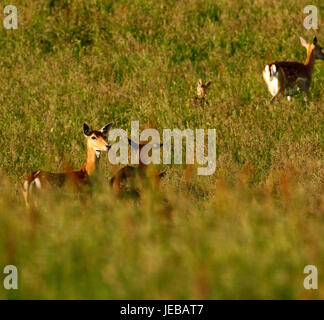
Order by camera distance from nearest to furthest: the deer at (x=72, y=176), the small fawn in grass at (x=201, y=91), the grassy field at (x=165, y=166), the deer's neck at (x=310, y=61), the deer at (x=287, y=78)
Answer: the grassy field at (x=165, y=166) < the deer at (x=72, y=176) < the small fawn in grass at (x=201, y=91) < the deer at (x=287, y=78) < the deer's neck at (x=310, y=61)

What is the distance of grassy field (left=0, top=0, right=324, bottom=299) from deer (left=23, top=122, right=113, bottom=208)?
0.34 m

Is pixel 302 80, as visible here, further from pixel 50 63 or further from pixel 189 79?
pixel 50 63

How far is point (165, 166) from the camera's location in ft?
35.1

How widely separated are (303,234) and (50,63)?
11238mm

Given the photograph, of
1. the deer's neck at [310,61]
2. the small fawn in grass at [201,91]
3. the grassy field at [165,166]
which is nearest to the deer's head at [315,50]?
the deer's neck at [310,61]

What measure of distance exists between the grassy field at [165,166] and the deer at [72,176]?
343 millimetres

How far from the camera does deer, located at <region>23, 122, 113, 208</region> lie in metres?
8.05

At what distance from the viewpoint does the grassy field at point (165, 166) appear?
4863 mm

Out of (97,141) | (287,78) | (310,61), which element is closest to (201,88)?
(287,78)

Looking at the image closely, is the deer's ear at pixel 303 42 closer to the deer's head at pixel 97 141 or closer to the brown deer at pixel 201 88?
the brown deer at pixel 201 88

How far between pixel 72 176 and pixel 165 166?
3141mm

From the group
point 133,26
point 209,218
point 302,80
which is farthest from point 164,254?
point 133,26

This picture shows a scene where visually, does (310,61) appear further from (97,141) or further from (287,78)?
(97,141)

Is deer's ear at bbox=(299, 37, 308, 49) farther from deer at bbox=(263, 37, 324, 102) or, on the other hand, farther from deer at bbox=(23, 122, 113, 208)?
deer at bbox=(23, 122, 113, 208)
